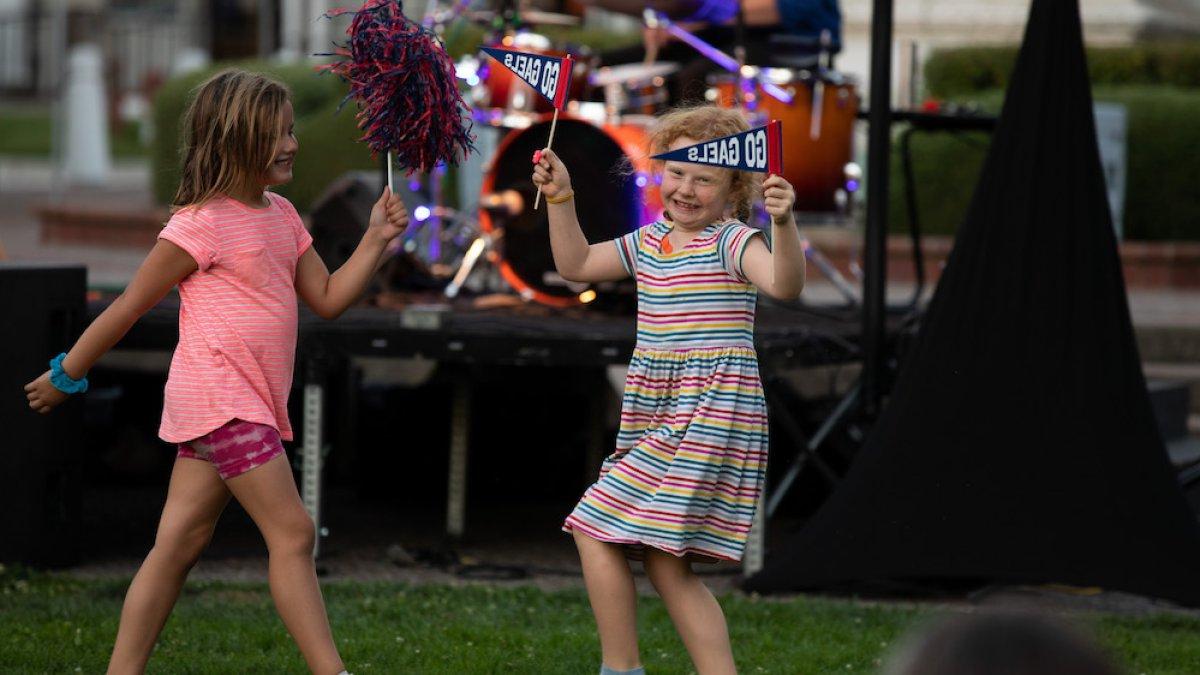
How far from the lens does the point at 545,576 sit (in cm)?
647

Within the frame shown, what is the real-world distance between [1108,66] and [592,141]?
5.45 m

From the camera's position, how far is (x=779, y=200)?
157 inches

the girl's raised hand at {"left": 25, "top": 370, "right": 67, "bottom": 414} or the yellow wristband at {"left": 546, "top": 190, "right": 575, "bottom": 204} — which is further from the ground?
the yellow wristband at {"left": 546, "top": 190, "right": 575, "bottom": 204}

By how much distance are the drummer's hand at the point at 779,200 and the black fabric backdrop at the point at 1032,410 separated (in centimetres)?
179

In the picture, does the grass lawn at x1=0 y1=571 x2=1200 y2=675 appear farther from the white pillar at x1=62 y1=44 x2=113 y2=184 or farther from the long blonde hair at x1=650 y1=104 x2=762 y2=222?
the white pillar at x1=62 y1=44 x2=113 y2=184

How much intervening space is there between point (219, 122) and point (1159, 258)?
772 centimetres

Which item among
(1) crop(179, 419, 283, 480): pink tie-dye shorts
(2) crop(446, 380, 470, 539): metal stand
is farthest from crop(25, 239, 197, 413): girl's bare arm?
(2) crop(446, 380, 470, 539): metal stand

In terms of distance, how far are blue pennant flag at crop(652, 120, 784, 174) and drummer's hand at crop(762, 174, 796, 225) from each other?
3.6 inches

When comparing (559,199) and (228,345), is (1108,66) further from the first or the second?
(228,345)

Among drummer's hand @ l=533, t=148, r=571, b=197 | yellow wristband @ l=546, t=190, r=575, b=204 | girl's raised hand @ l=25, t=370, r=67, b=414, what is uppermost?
drummer's hand @ l=533, t=148, r=571, b=197

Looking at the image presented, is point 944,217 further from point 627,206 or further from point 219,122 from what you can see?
point 219,122

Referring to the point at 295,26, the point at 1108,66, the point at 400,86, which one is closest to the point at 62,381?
the point at 400,86

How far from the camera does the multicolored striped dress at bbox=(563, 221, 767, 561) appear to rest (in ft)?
13.7

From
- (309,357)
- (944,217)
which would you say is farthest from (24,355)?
(944,217)
